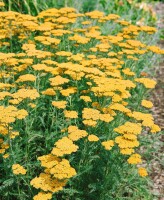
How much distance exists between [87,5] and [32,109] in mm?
4861

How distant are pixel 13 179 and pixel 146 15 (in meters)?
6.66

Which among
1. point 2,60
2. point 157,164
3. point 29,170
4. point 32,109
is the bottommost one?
point 157,164

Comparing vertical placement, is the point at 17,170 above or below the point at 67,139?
below

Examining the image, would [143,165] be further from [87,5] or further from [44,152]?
[87,5]

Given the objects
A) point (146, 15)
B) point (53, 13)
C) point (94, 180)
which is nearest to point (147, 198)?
point (94, 180)

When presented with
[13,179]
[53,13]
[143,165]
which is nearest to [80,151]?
[13,179]

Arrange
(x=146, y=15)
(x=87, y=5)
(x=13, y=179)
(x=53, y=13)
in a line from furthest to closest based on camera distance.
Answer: (x=146, y=15), (x=87, y=5), (x=53, y=13), (x=13, y=179)

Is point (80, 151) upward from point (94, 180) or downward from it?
upward

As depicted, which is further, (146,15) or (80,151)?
(146,15)

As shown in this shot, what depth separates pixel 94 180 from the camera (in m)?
3.29

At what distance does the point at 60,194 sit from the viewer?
3195 mm

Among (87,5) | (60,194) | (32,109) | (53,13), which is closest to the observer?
(60,194)

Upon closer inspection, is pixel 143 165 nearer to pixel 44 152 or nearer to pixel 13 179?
pixel 44 152

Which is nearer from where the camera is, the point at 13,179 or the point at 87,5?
the point at 13,179
